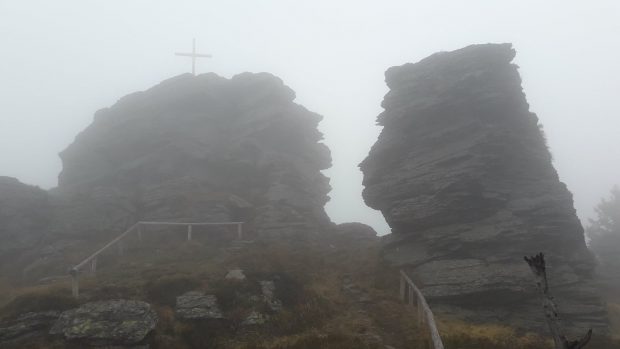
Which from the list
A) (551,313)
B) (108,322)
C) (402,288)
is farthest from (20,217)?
(551,313)

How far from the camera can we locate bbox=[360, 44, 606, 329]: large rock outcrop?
21.2 metres

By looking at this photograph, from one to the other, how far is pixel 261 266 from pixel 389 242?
9.02 m

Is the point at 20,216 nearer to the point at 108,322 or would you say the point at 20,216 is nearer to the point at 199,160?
the point at 199,160

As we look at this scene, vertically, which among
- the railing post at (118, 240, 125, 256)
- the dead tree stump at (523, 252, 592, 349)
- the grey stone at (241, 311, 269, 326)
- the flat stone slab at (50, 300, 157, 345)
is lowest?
the grey stone at (241, 311, 269, 326)

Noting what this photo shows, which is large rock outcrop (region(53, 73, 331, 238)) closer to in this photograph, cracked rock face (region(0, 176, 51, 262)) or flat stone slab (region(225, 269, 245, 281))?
cracked rock face (region(0, 176, 51, 262))

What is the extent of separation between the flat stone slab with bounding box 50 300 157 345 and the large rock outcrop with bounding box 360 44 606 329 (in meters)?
13.5

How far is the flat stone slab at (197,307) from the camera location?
1733cm

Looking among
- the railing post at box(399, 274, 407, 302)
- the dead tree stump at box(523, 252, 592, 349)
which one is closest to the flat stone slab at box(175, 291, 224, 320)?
the railing post at box(399, 274, 407, 302)

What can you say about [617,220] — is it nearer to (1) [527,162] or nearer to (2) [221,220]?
(1) [527,162]

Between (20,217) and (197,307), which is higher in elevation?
(20,217)

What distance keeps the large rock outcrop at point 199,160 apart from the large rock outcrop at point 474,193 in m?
9.83

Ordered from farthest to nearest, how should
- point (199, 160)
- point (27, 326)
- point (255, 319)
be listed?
point (199, 160) → point (255, 319) → point (27, 326)

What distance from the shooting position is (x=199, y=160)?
1544 inches

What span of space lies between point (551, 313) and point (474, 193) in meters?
17.9
